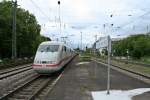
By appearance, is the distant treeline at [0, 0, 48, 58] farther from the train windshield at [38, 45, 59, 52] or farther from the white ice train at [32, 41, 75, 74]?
the white ice train at [32, 41, 75, 74]

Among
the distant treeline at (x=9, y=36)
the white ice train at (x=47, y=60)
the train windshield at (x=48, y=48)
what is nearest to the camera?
the white ice train at (x=47, y=60)

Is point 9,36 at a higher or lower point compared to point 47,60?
higher

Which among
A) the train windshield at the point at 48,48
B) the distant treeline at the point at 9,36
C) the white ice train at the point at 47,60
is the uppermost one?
the distant treeline at the point at 9,36

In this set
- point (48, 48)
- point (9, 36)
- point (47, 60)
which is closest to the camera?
point (47, 60)

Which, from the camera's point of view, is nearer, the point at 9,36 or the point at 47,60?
the point at 47,60

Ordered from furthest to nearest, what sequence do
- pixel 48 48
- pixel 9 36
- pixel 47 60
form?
1. pixel 9 36
2. pixel 48 48
3. pixel 47 60

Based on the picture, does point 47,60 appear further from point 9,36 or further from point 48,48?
point 9,36

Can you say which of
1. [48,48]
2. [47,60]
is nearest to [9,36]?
[48,48]

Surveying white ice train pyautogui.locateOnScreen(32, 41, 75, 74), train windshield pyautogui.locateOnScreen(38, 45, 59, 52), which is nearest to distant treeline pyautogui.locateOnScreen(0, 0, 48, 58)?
train windshield pyautogui.locateOnScreen(38, 45, 59, 52)

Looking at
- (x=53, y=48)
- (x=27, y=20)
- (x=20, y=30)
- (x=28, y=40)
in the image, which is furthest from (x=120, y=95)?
(x=27, y=20)

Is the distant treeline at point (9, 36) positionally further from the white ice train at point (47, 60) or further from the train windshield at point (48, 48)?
the white ice train at point (47, 60)

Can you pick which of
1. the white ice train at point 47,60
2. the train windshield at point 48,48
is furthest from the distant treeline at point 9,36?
the white ice train at point 47,60

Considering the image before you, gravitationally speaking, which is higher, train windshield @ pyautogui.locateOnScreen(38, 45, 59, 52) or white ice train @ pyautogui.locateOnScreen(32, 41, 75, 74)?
train windshield @ pyautogui.locateOnScreen(38, 45, 59, 52)

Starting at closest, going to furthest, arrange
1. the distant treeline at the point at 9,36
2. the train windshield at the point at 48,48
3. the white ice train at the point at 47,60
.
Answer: the white ice train at the point at 47,60 < the train windshield at the point at 48,48 < the distant treeline at the point at 9,36
